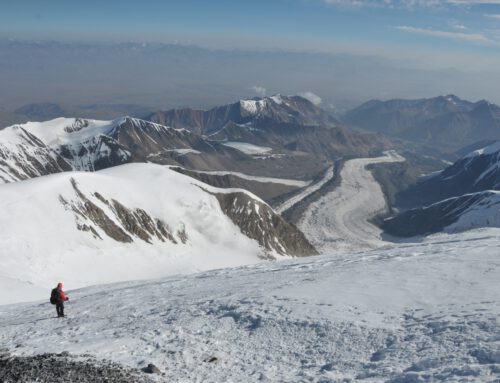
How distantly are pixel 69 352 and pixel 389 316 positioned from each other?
14024 mm

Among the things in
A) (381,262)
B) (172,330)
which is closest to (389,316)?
(172,330)

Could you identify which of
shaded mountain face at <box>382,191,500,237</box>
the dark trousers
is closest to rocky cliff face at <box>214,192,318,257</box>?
shaded mountain face at <box>382,191,500,237</box>

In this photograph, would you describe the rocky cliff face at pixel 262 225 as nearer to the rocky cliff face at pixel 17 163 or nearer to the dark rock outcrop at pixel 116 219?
the dark rock outcrop at pixel 116 219

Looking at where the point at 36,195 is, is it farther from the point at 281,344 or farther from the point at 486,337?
the point at 486,337

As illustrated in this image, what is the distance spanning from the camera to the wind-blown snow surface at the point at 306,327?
1755 centimetres

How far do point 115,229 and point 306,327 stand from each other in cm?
6680

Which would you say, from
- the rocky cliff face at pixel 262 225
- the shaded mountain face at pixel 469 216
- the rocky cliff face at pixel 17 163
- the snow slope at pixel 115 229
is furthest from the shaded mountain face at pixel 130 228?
the shaded mountain face at pixel 469 216

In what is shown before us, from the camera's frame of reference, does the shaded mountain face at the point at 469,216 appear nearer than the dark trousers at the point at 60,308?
No

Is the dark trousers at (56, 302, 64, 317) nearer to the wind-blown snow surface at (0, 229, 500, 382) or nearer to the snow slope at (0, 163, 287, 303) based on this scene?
the wind-blown snow surface at (0, 229, 500, 382)

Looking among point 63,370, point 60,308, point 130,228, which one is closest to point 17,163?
point 130,228

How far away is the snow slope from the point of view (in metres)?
63.0

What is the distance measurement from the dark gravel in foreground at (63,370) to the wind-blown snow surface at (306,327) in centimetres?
89

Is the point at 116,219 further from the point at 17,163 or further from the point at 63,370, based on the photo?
the point at 17,163

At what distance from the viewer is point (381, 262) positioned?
35.0 m
